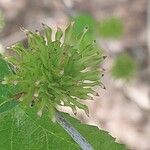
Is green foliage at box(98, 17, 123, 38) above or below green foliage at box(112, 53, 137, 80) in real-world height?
above

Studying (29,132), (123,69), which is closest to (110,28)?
(123,69)

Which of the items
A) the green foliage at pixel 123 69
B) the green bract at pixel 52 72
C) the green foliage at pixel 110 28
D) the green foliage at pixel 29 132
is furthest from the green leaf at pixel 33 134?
the green foliage at pixel 110 28

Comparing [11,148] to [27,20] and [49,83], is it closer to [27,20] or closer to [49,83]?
[49,83]

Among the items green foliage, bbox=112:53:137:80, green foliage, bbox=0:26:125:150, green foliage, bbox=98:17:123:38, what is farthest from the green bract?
green foliage, bbox=98:17:123:38

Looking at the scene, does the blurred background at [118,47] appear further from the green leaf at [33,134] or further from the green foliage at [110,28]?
the green leaf at [33,134]

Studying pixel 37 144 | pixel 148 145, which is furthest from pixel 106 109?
pixel 37 144

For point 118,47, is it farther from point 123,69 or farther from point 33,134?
point 33,134

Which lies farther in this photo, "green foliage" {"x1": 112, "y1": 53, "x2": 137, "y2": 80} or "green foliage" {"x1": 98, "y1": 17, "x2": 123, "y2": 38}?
"green foliage" {"x1": 98, "y1": 17, "x2": 123, "y2": 38}

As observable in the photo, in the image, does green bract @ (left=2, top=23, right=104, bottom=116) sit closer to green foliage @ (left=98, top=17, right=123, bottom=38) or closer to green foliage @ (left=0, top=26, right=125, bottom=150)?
green foliage @ (left=0, top=26, right=125, bottom=150)
